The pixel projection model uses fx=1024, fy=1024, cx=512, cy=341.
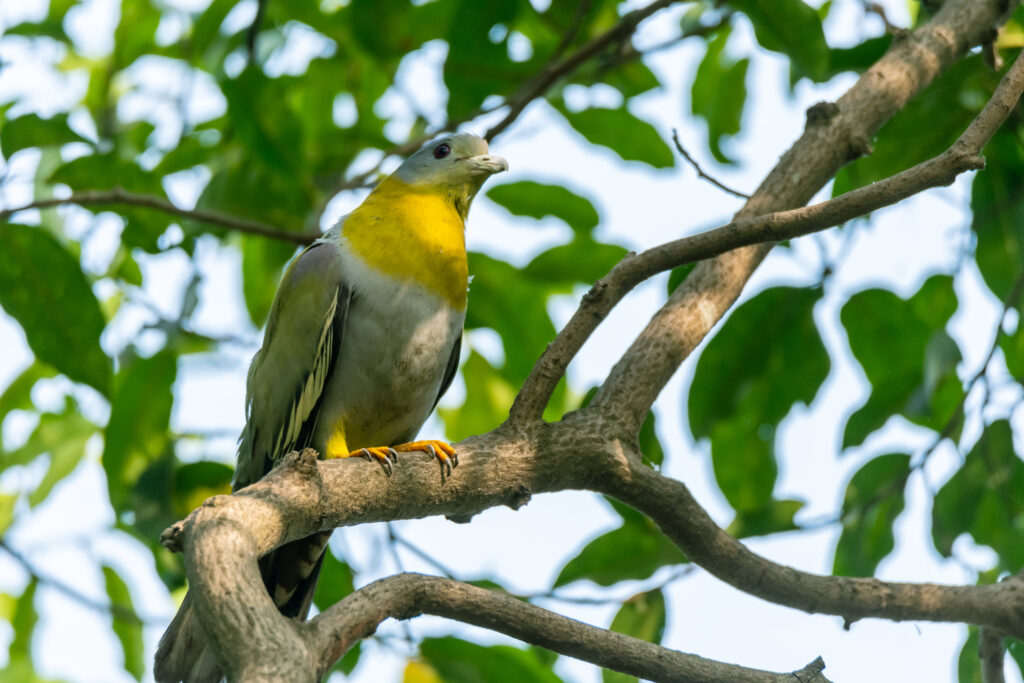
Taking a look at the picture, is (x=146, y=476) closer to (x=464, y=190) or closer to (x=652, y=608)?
(x=464, y=190)

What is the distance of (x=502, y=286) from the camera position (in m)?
4.29

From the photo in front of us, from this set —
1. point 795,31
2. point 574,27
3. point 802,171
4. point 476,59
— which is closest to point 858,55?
point 795,31

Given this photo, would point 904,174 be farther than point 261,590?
Yes

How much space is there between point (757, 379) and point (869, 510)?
60 centimetres

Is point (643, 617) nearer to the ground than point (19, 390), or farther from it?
nearer to the ground

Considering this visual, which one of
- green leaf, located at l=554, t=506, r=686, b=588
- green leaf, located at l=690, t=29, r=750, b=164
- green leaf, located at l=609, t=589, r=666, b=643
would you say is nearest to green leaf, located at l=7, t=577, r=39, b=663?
green leaf, located at l=554, t=506, r=686, b=588

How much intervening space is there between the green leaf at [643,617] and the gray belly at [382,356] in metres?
1.03

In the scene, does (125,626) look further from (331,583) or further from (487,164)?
(487,164)

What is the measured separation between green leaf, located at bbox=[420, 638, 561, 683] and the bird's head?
6.09 ft

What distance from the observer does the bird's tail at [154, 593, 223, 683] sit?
251 cm

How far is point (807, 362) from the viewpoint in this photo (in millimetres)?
3770

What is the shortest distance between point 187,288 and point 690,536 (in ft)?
8.57

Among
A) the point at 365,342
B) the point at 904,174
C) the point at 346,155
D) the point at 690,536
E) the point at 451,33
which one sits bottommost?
the point at 690,536

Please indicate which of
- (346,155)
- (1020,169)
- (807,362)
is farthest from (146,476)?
(1020,169)
